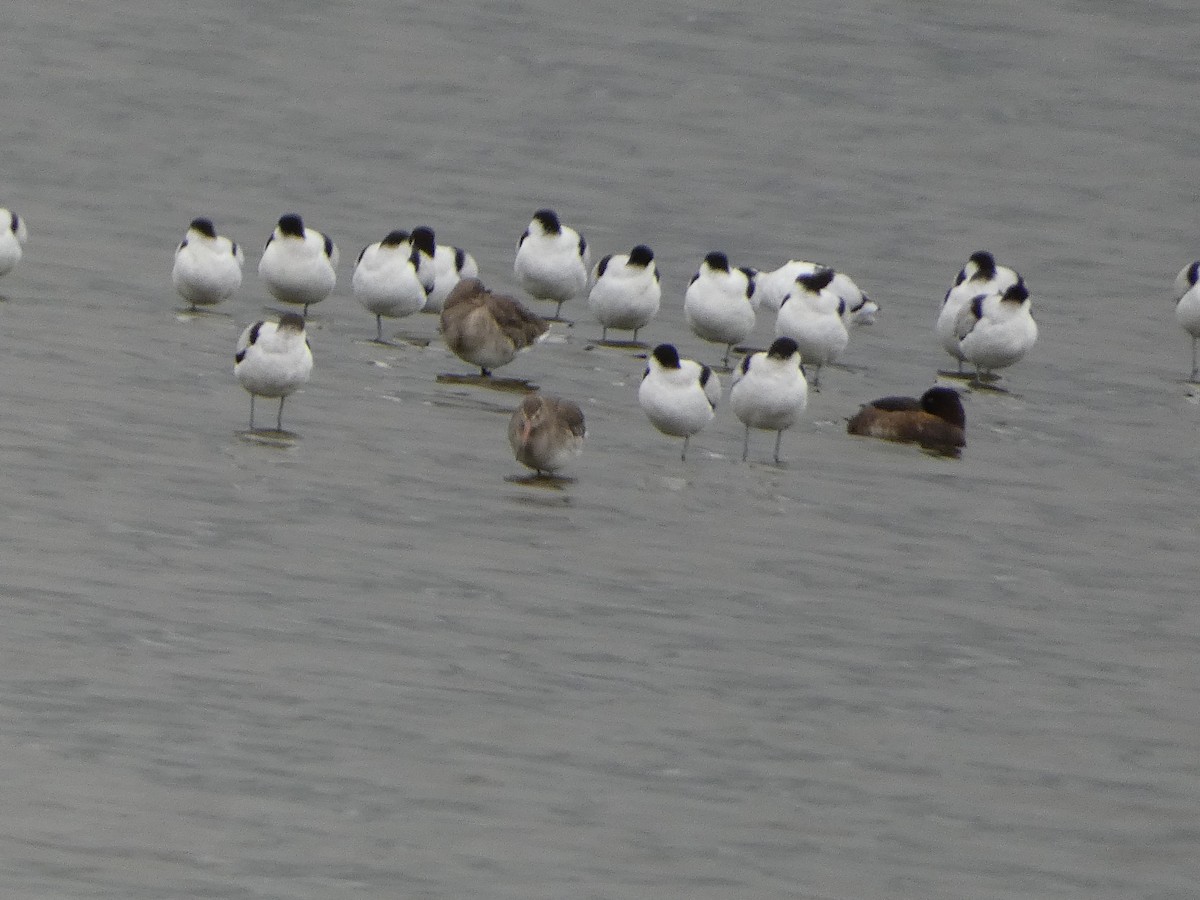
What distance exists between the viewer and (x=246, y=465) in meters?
18.1

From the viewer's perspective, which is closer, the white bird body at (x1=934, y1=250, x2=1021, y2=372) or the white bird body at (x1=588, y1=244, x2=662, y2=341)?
the white bird body at (x1=588, y1=244, x2=662, y2=341)

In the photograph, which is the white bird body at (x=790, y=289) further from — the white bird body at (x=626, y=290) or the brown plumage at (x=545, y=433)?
the brown plumage at (x=545, y=433)

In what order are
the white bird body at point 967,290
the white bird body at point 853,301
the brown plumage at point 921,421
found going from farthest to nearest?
the white bird body at point 853,301
the white bird body at point 967,290
the brown plumage at point 921,421

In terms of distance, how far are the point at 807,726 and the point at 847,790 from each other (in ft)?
3.06

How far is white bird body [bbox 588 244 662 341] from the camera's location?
2497cm

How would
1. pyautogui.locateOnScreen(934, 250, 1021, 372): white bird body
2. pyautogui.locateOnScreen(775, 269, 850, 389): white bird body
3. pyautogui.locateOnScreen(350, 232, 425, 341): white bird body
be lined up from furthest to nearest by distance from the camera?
pyautogui.locateOnScreen(934, 250, 1021, 372): white bird body
pyautogui.locateOnScreen(350, 232, 425, 341): white bird body
pyautogui.locateOnScreen(775, 269, 850, 389): white bird body

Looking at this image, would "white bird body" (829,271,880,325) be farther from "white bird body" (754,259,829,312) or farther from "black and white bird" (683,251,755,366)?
"black and white bird" (683,251,755,366)

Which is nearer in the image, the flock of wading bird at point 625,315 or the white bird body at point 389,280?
the flock of wading bird at point 625,315

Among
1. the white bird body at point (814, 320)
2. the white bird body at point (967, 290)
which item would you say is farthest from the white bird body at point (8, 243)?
the white bird body at point (967, 290)

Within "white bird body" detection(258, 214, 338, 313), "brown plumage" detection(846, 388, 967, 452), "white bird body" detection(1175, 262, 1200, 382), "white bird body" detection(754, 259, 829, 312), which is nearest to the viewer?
"brown plumage" detection(846, 388, 967, 452)

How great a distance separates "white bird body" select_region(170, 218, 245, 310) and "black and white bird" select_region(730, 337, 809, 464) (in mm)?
6358

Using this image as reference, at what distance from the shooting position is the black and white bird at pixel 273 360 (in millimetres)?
19078

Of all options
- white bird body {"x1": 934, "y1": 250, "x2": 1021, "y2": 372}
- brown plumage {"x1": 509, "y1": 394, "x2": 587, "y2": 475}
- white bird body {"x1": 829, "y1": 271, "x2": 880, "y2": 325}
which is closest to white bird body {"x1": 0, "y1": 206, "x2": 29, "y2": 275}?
brown plumage {"x1": 509, "y1": 394, "x2": 587, "y2": 475}

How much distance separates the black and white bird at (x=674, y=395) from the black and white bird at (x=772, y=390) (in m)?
0.37
